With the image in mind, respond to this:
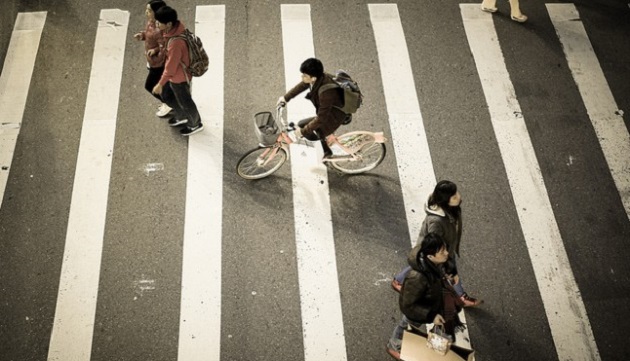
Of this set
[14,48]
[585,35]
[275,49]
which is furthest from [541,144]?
[14,48]

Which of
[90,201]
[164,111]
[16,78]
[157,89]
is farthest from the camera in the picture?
[16,78]

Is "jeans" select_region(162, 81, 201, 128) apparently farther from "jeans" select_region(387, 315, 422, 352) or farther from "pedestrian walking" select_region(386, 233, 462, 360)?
"jeans" select_region(387, 315, 422, 352)

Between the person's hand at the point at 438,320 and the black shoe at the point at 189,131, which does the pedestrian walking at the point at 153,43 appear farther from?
the person's hand at the point at 438,320

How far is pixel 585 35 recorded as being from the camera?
8.07 m

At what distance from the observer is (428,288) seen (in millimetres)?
4281

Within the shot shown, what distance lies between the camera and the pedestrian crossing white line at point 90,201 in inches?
215

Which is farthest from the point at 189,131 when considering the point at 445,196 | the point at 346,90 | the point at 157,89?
the point at 445,196

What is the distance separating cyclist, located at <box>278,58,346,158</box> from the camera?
16.6 ft

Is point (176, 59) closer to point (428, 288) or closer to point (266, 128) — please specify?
point (266, 128)

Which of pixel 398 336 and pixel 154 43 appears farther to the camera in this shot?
pixel 154 43

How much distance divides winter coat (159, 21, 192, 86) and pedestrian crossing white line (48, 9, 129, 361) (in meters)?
1.53

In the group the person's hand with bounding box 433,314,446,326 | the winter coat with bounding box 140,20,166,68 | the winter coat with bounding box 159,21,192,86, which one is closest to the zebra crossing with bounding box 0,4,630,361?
the winter coat with bounding box 159,21,192,86

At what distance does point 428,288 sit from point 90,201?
4513mm

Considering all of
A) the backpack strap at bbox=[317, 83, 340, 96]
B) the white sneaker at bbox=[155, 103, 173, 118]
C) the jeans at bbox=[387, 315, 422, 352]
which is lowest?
the jeans at bbox=[387, 315, 422, 352]
